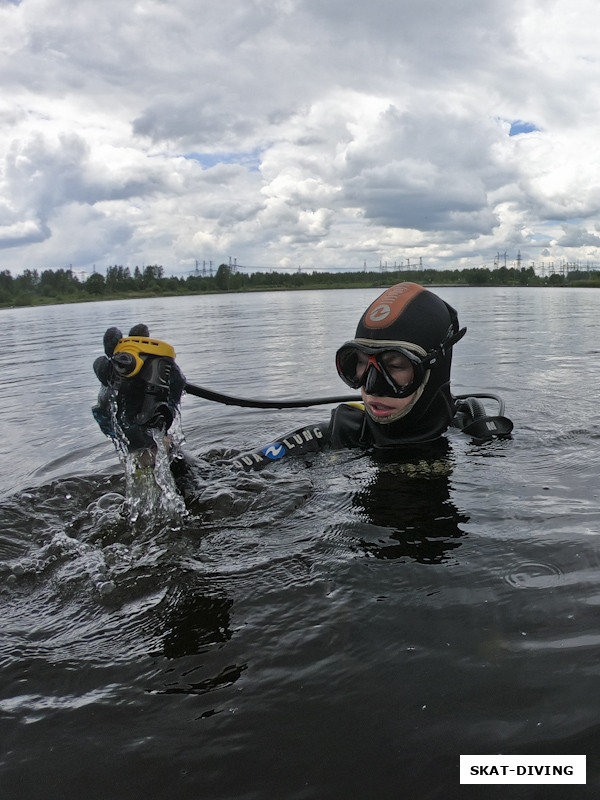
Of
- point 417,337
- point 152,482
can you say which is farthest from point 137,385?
point 417,337

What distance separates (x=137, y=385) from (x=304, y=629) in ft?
5.44

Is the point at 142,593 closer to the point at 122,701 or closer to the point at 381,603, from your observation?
the point at 122,701

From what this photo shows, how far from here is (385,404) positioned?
4.23 meters

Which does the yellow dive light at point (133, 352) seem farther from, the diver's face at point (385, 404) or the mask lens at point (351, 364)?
the diver's face at point (385, 404)

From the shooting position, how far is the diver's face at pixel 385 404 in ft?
13.8

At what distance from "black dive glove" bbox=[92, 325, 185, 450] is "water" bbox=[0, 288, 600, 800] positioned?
0.65 metres

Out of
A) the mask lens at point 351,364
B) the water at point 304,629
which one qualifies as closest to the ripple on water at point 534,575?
the water at point 304,629

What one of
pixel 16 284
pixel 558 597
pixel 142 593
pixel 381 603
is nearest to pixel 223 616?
pixel 142 593

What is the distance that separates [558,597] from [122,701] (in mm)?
1801

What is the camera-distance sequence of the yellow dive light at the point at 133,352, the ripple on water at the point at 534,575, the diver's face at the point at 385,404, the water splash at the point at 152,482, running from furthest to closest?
Result: the diver's face at the point at 385,404, the water splash at the point at 152,482, the yellow dive light at the point at 133,352, the ripple on water at the point at 534,575

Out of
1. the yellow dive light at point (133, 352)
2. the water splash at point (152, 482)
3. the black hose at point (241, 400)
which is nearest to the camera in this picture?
the yellow dive light at point (133, 352)

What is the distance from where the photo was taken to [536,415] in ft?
21.7

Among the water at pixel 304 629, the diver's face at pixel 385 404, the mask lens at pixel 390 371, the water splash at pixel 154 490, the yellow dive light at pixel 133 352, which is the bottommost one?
the water at pixel 304 629

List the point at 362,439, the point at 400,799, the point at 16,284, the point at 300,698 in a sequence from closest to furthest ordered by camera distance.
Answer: the point at 400,799 → the point at 300,698 → the point at 362,439 → the point at 16,284
